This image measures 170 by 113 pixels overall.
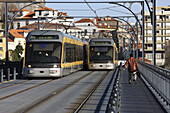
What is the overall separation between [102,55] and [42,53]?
518 inches

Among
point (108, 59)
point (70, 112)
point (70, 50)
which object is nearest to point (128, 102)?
point (70, 112)

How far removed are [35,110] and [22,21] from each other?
158 metres

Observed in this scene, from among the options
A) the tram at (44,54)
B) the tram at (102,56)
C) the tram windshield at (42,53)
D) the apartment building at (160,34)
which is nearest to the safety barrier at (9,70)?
the tram at (44,54)

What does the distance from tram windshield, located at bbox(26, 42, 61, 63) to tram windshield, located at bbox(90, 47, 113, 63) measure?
40.9 ft

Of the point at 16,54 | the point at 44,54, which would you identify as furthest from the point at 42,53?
the point at 16,54

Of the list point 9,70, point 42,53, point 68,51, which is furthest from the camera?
point 68,51

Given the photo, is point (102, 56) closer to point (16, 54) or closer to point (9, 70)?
point (9, 70)

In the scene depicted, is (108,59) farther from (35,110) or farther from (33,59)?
(35,110)

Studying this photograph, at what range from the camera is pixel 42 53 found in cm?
2364

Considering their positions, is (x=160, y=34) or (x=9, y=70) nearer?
(x=9, y=70)

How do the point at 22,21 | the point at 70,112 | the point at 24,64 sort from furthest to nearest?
the point at 22,21, the point at 24,64, the point at 70,112

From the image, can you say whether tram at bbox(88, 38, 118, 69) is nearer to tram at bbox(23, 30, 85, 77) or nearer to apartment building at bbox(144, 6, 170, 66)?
tram at bbox(23, 30, 85, 77)

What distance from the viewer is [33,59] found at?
77.2ft

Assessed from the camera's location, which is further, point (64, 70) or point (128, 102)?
point (64, 70)
